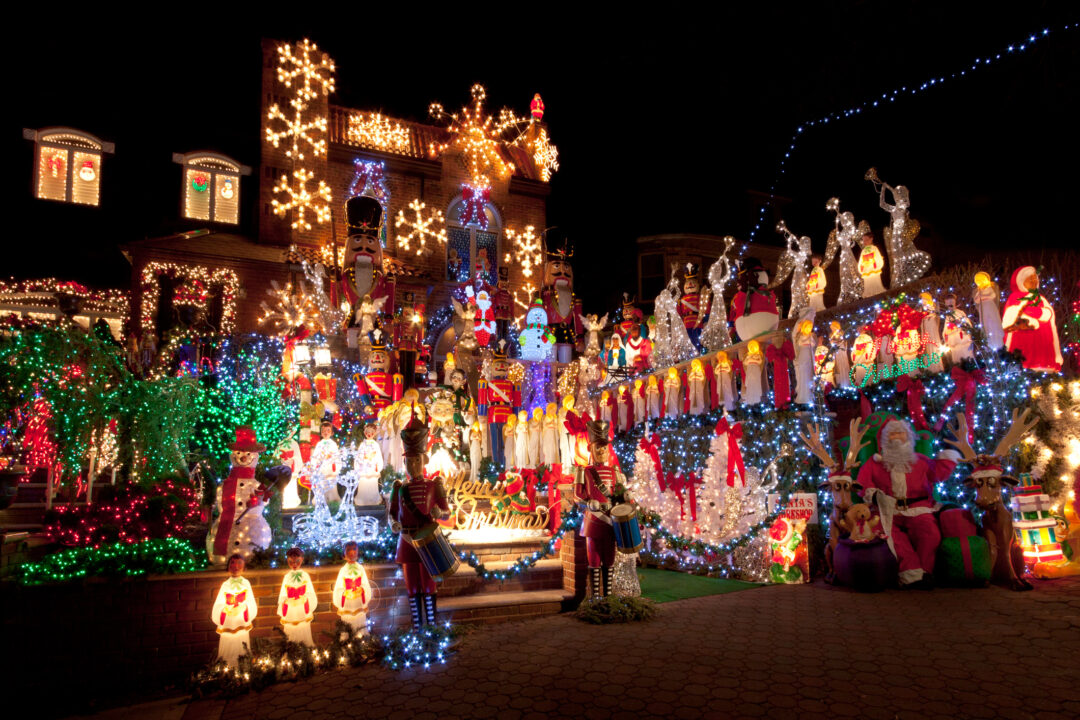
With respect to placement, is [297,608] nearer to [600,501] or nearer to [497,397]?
[600,501]

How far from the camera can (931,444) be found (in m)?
8.66

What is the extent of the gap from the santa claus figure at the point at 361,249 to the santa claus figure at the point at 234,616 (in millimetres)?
7107

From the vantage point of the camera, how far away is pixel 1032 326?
7.91m

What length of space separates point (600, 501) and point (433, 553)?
234 cm

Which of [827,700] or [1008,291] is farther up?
[1008,291]

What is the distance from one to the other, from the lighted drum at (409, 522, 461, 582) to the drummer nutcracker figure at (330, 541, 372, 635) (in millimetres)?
608

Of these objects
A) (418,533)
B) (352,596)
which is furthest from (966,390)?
(352,596)

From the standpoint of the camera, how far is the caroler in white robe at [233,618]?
222 inches

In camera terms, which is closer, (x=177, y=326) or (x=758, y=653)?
(x=758, y=653)

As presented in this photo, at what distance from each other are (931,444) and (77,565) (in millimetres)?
9986

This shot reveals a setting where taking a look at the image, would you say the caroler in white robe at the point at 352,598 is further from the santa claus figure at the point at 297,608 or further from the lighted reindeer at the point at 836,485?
the lighted reindeer at the point at 836,485

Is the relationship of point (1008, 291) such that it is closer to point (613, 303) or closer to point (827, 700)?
point (827, 700)

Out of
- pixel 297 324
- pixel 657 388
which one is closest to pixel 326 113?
pixel 297 324

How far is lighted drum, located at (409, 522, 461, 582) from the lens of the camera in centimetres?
654
